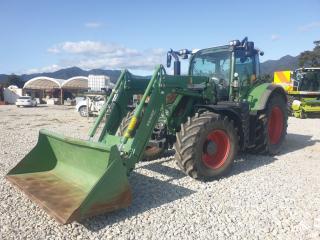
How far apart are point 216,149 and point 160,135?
3.48 ft

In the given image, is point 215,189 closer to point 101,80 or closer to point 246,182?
point 246,182

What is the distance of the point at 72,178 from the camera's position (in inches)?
225

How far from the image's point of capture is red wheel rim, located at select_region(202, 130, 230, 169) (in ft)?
21.4

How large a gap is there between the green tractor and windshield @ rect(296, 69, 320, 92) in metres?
13.9

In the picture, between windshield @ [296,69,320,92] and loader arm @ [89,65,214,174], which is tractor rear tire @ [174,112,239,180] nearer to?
loader arm @ [89,65,214,174]

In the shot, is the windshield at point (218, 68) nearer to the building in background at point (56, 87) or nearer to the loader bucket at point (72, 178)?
the loader bucket at point (72, 178)

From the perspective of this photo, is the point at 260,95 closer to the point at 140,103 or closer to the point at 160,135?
the point at 160,135

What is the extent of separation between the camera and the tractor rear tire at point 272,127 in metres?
8.19

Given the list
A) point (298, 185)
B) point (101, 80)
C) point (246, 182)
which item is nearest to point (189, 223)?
point (246, 182)

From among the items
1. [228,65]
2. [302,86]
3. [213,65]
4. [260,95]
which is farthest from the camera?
[302,86]

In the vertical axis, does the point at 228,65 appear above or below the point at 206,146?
above

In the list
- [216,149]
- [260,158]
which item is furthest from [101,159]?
[260,158]

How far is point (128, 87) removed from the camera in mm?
6734

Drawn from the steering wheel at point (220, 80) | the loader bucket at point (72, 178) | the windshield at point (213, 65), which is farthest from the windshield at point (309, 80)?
the loader bucket at point (72, 178)
